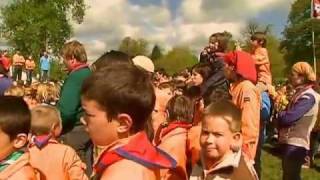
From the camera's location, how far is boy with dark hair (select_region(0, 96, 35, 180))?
3.34 metres

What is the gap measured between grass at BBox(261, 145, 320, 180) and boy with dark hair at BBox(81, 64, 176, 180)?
7.74m

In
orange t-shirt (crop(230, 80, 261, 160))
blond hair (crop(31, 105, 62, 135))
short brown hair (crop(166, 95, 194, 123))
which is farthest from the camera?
orange t-shirt (crop(230, 80, 261, 160))

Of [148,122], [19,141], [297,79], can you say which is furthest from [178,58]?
[148,122]

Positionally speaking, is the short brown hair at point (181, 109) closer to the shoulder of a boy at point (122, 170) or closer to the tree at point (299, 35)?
the shoulder of a boy at point (122, 170)

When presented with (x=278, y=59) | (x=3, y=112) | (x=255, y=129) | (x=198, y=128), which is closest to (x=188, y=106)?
(x=198, y=128)

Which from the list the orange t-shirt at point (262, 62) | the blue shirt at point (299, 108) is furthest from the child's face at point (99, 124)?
the orange t-shirt at point (262, 62)

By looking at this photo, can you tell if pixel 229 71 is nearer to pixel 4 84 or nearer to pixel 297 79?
pixel 297 79

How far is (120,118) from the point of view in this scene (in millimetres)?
2516

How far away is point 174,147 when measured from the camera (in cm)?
458

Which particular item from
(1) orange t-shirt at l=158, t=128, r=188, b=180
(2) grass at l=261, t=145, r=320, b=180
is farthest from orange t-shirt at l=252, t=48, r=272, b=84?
(1) orange t-shirt at l=158, t=128, r=188, b=180

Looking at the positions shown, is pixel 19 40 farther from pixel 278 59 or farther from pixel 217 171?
pixel 217 171

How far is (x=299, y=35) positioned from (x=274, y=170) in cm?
7617

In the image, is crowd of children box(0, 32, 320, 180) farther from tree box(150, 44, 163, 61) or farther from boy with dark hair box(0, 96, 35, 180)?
tree box(150, 44, 163, 61)

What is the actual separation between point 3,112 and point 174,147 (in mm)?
1548
